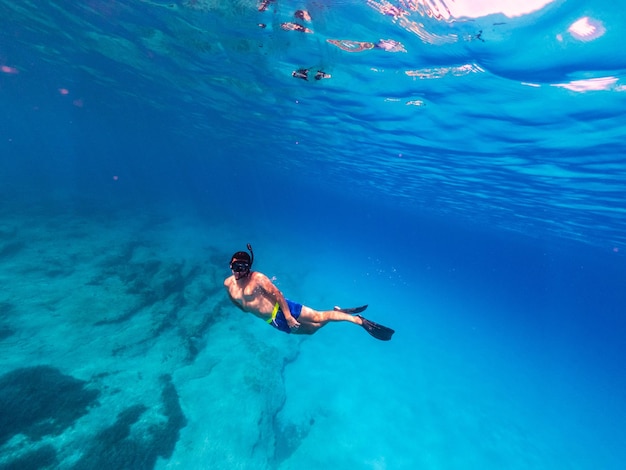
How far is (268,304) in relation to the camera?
5.34 m

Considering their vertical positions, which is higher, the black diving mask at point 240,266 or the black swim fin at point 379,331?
the black diving mask at point 240,266

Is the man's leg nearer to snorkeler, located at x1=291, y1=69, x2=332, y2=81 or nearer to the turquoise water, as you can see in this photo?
the turquoise water

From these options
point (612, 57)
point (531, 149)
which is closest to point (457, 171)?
point (531, 149)

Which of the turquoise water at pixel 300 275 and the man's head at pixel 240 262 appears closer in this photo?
the man's head at pixel 240 262

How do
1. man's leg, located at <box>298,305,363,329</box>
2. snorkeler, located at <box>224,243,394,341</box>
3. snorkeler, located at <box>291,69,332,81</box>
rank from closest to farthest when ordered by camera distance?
snorkeler, located at <box>224,243,394,341</box> → man's leg, located at <box>298,305,363,329</box> → snorkeler, located at <box>291,69,332,81</box>

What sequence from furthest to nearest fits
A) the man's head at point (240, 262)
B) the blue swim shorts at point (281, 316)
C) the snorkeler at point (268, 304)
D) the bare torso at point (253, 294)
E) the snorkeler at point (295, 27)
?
the snorkeler at point (295, 27), the blue swim shorts at point (281, 316), the bare torso at point (253, 294), the snorkeler at point (268, 304), the man's head at point (240, 262)

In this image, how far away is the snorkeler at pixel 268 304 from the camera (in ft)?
15.4

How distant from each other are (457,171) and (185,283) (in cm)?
1783

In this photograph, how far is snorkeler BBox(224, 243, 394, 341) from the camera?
4695 mm

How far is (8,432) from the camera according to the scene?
20.4 feet

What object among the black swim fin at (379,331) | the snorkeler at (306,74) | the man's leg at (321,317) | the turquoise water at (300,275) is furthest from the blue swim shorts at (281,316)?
the snorkeler at (306,74)

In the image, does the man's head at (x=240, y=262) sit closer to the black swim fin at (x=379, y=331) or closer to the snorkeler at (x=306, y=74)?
the black swim fin at (x=379, y=331)

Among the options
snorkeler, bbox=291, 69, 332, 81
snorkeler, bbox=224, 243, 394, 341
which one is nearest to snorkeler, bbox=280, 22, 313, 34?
snorkeler, bbox=291, 69, 332, 81

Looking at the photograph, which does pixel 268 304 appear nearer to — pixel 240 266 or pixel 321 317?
pixel 240 266
